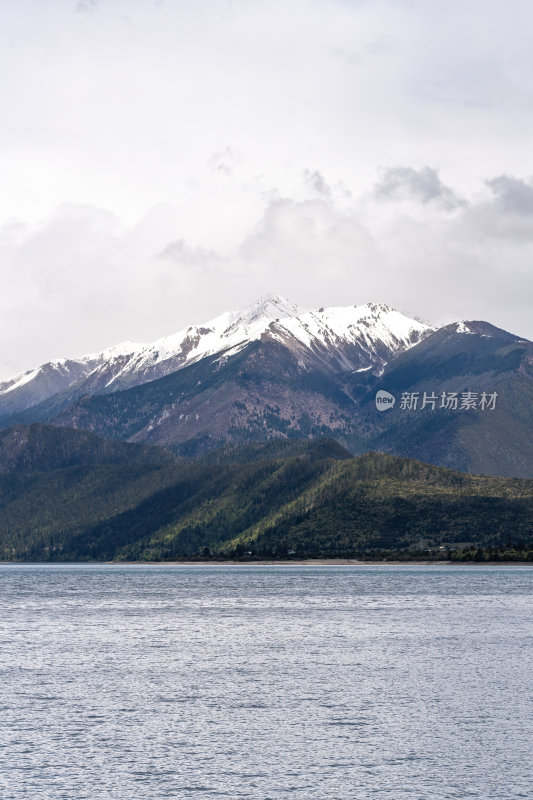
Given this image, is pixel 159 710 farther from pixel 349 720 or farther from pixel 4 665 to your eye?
pixel 4 665

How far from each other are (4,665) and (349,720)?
180ft

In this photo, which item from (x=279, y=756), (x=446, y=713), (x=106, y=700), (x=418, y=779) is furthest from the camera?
(x=106, y=700)

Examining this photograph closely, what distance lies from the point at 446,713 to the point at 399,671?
89.9 feet

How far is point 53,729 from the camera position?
96.3 m

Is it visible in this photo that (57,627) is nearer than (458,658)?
No

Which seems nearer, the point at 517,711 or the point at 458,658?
the point at 517,711

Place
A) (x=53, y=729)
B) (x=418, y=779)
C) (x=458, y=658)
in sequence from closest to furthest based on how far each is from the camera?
(x=418, y=779), (x=53, y=729), (x=458, y=658)

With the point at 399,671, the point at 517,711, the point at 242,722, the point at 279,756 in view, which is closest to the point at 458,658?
the point at 399,671

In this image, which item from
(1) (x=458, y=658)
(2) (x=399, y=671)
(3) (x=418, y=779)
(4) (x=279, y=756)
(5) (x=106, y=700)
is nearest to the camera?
(3) (x=418, y=779)

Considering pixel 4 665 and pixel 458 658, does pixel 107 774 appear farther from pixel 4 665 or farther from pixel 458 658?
pixel 458 658

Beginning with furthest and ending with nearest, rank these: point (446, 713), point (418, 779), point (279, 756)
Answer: point (446, 713) < point (279, 756) < point (418, 779)

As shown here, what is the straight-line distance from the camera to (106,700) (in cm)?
11181

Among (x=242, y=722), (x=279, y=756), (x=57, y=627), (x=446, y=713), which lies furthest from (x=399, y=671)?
(x=57, y=627)

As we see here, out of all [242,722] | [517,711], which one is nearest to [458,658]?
[517,711]
